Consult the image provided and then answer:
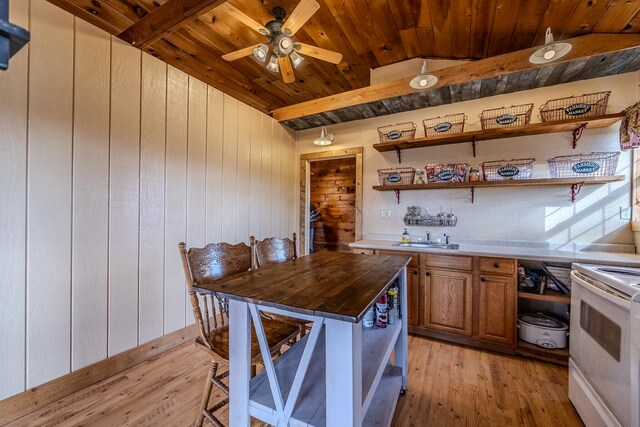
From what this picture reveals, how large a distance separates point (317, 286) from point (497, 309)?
6.47ft

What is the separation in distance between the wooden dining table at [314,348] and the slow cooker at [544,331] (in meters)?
1.41

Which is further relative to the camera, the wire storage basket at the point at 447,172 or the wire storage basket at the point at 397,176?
the wire storage basket at the point at 397,176

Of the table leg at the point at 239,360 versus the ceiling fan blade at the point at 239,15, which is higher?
the ceiling fan blade at the point at 239,15

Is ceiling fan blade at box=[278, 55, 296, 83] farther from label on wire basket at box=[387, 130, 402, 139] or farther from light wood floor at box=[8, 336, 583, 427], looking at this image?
light wood floor at box=[8, 336, 583, 427]

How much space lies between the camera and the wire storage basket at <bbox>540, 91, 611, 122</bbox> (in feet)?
7.43

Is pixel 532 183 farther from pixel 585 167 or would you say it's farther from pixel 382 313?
pixel 382 313

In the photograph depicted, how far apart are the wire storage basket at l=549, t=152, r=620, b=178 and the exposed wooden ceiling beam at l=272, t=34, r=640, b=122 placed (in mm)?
826

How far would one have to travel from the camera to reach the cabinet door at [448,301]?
7.85 ft

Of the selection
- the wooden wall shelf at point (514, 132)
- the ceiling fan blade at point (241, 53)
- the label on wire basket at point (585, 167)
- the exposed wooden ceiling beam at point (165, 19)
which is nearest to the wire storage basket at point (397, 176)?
the wooden wall shelf at point (514, 132)

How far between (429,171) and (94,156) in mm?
3052

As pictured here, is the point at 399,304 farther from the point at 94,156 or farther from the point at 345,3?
the point at 94,156

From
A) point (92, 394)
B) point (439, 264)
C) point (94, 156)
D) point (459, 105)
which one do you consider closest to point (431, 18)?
point (459, 105)

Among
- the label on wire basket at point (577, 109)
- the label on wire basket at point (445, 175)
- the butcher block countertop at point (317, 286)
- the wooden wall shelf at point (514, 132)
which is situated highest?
the label on wire basket at point (577, 109)

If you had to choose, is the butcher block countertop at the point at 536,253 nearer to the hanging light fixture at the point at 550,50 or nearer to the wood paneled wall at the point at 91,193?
the hanging light fixture at the point at 550,50
